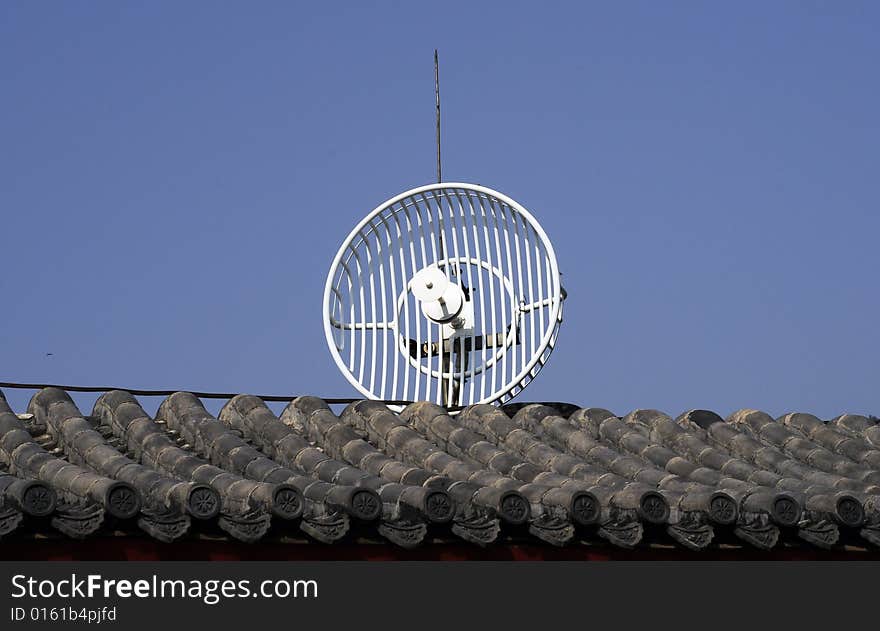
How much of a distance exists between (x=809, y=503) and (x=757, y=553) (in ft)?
1.38

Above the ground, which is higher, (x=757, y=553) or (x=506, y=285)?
(x=506, y=285)

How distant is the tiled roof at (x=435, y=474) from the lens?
7621 mm

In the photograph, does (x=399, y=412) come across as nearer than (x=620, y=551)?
No

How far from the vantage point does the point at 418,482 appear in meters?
8.70

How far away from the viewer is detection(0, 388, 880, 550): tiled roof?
7.62m

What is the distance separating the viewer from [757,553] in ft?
28.6

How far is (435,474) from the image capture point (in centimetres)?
907
